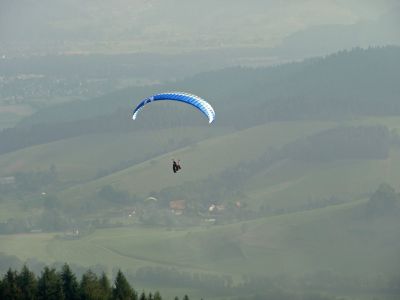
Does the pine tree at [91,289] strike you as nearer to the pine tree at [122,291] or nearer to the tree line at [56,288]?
the tree line at [56,288]

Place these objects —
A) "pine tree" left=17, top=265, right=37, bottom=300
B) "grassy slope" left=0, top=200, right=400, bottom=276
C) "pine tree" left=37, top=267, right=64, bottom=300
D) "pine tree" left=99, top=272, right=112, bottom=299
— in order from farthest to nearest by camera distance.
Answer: "grassy slope" left=0, top=200, right=400, bottom=276 < "pine tree" left=17, top=265, right=37, bottom=300 < "pine tree" left=37, top=267, right=64, bottom=300 < "pine tree" left=99, top=272, right=112, bottom=299

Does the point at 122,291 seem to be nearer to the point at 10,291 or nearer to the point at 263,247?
the point at 10,291

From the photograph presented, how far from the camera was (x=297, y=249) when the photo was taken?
18325cm

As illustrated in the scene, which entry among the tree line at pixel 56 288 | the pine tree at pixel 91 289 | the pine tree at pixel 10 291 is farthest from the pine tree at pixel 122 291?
the pine tree at pixel 10 291

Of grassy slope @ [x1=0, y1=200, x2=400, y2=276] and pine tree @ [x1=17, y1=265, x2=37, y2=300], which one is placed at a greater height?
grassy slope @ [x1=0, y1=200, x2=400, y2=276]

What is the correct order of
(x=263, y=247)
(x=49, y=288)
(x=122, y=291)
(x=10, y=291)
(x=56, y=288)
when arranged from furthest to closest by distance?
(x=263, y=247) < (x=122, y=291) < (x=49, y=288) < (x=56, y=288) < (x=10, y=291)

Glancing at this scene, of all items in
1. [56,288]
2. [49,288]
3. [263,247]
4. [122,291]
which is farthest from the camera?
[263,247]

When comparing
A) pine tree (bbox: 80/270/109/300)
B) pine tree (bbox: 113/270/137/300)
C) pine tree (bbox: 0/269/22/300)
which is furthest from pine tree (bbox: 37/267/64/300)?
pine tree (bbox: 113/270/137/300)

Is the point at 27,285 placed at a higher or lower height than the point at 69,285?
higher

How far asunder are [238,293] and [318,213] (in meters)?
41.9

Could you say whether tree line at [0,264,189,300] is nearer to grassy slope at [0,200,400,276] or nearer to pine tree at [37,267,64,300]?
pine tree at [37,267,64,300]

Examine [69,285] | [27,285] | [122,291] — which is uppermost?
[27,285]

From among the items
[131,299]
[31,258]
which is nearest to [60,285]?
[131,299]

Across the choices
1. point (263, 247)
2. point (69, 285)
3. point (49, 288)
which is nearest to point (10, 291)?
point (49, 288)
